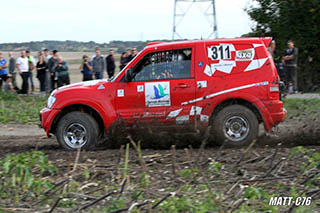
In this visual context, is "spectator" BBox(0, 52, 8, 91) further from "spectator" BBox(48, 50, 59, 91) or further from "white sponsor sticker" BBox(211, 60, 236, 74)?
"white sponsor sticker" BBox(211, 60, 236, 74)

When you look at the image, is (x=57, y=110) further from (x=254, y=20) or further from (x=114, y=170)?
(x=254, y=20)

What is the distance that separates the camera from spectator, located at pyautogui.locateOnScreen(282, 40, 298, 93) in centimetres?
1675

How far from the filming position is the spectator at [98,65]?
58.4ft

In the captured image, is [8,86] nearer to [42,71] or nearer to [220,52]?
[42,71]

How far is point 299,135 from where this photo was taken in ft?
29.9

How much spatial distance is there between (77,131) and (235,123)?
2.92m

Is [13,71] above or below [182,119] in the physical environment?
above

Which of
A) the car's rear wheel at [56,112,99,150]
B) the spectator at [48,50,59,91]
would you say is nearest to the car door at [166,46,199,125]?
the car's rear wheel at [56,112,99,150]

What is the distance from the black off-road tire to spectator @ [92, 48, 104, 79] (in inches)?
376

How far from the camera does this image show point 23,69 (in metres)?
18.2

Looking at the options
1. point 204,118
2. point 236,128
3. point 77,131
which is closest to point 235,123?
point 236,128

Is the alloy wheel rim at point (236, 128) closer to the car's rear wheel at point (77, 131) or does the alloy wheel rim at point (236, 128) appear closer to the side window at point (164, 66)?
the side window at point (164, 66)

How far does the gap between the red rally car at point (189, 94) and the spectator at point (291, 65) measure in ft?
26.6

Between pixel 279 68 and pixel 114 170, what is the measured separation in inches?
456
